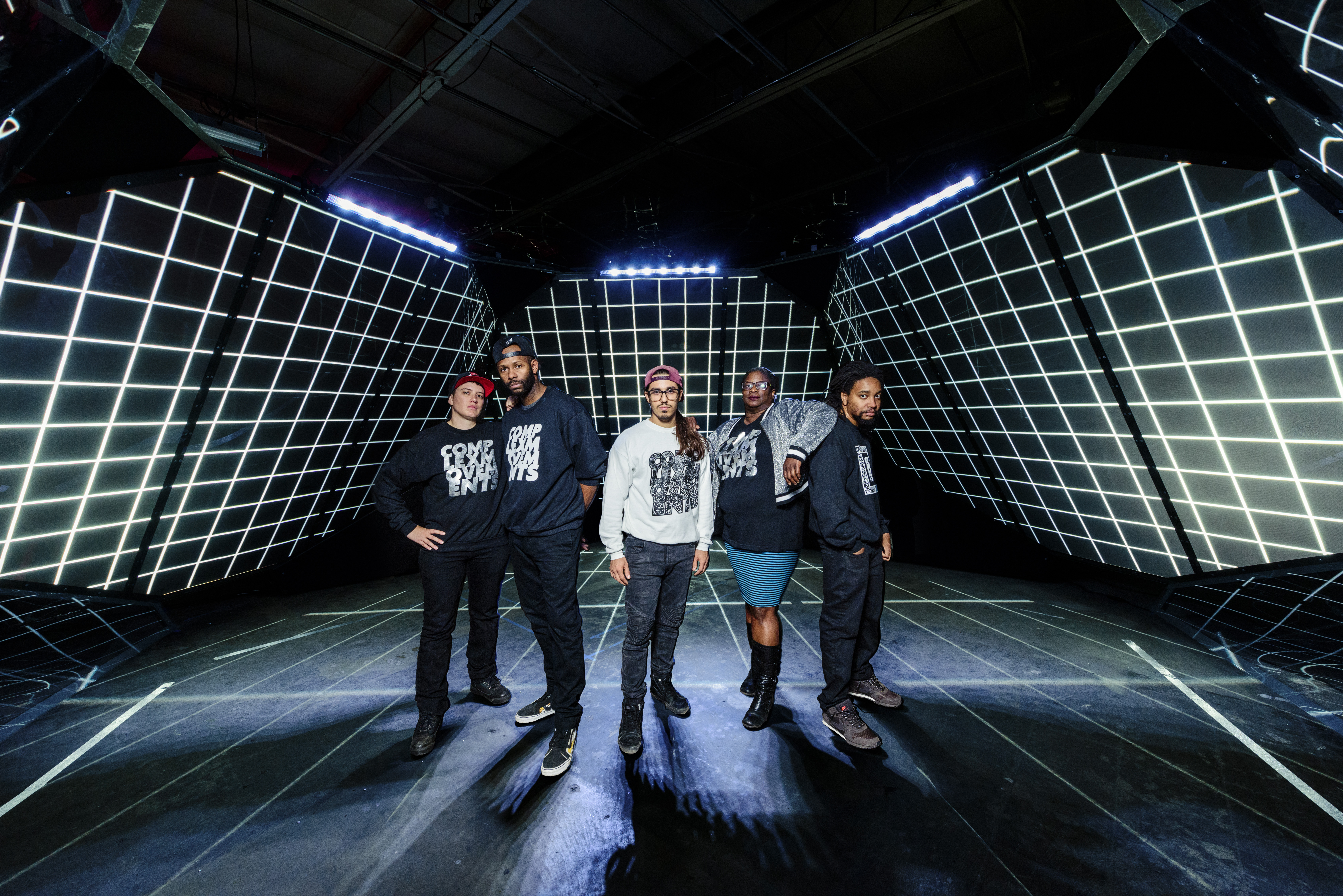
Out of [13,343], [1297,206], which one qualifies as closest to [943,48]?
[1297,206]

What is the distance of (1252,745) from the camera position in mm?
2713

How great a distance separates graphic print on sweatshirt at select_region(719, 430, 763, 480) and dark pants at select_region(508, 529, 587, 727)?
3.68ft

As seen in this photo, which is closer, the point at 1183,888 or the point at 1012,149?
the point at 1183,888

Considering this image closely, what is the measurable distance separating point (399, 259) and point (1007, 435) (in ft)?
25.1

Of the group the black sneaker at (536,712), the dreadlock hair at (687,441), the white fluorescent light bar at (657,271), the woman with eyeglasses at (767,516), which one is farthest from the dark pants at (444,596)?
the white fluorescent light bar at (657,271)

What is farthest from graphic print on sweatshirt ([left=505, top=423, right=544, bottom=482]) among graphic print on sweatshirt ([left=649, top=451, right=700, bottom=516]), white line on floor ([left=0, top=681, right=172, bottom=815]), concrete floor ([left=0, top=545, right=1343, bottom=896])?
white line on floor ([left=0, top=681, right=172, bottom=815])

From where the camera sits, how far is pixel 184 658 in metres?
4.16

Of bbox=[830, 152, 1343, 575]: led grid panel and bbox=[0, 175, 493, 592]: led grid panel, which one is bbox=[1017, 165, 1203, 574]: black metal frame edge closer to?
bbox=[830, 152, 1343, 575]: led grid panel

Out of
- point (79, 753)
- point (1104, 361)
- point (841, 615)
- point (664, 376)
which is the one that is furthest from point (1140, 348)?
point (79, 753)

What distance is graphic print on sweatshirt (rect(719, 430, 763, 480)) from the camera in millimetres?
3080

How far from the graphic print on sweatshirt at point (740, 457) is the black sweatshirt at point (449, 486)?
150 centimetres

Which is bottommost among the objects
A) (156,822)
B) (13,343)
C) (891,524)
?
(156,822)

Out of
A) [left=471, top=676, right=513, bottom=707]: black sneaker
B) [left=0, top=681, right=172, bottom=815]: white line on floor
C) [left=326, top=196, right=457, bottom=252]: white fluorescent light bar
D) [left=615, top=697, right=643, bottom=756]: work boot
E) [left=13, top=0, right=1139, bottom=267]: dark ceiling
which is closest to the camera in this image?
[left=0, top=681, right=172, bottom=815]: white line on floor

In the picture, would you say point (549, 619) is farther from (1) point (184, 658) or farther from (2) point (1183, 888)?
(1) point (184, 658)
